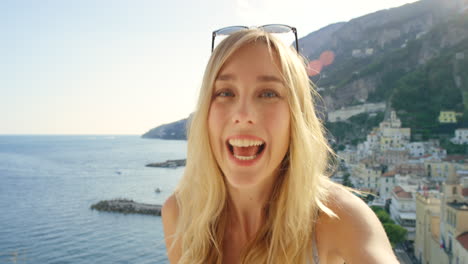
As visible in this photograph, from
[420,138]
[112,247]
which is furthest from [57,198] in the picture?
[420,138]

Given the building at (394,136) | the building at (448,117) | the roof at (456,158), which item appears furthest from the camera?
the building at (448,117)

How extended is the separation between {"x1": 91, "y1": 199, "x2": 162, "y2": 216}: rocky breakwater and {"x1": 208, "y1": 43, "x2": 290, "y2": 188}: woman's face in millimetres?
23881

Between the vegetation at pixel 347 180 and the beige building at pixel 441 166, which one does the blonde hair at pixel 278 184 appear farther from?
the beige building at pixel 441 166

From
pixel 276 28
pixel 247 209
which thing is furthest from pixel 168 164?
pixel 276 28

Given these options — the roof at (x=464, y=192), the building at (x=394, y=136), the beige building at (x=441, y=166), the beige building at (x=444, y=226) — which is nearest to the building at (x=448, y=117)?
the building at (x=394, y=136)

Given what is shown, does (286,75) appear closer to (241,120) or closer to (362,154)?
(241,120)

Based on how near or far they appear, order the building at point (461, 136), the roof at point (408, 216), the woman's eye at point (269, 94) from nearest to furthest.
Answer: the woman's eye at point (269, 94)
the roof at point (408, 216)
the building at point (461, 136)

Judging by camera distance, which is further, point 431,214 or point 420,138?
point 420,138

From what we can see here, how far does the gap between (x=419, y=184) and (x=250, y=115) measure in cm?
2518

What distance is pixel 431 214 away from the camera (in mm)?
14766

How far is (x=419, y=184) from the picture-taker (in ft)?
74.2

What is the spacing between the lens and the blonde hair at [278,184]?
0.94 m

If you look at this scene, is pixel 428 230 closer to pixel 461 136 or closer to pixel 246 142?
pixel 246 142

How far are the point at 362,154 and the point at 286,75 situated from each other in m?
36.5
